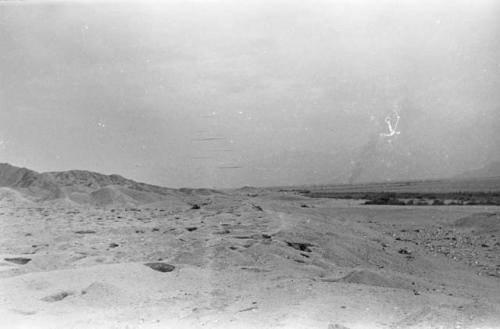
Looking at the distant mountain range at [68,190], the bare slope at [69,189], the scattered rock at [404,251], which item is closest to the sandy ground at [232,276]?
the scattered rock at [404,251]

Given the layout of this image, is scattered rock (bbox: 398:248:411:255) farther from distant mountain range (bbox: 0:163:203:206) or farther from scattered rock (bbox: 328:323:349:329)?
distant mountain range (bbox: 0:163:203:206)

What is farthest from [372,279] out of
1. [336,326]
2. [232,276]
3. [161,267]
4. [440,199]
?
[440,199]

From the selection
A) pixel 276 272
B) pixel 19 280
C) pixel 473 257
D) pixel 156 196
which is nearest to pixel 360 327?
pixel 276 272

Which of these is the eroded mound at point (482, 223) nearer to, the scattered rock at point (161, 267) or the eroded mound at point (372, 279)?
the eroded mound at point (372, 279)

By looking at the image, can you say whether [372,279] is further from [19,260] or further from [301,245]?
[19,260]

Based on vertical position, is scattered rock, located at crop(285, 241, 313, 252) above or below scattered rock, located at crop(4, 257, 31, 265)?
above

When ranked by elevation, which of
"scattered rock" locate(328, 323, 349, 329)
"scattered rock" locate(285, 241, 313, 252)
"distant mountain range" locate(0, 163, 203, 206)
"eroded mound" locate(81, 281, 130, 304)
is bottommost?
"eroded mound" locate(81, 281, 130, 304)

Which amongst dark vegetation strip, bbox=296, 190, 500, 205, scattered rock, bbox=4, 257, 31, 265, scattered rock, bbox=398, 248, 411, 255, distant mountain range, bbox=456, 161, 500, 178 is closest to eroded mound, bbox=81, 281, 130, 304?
scattered rock, bbox=4, 257, 31, 265
